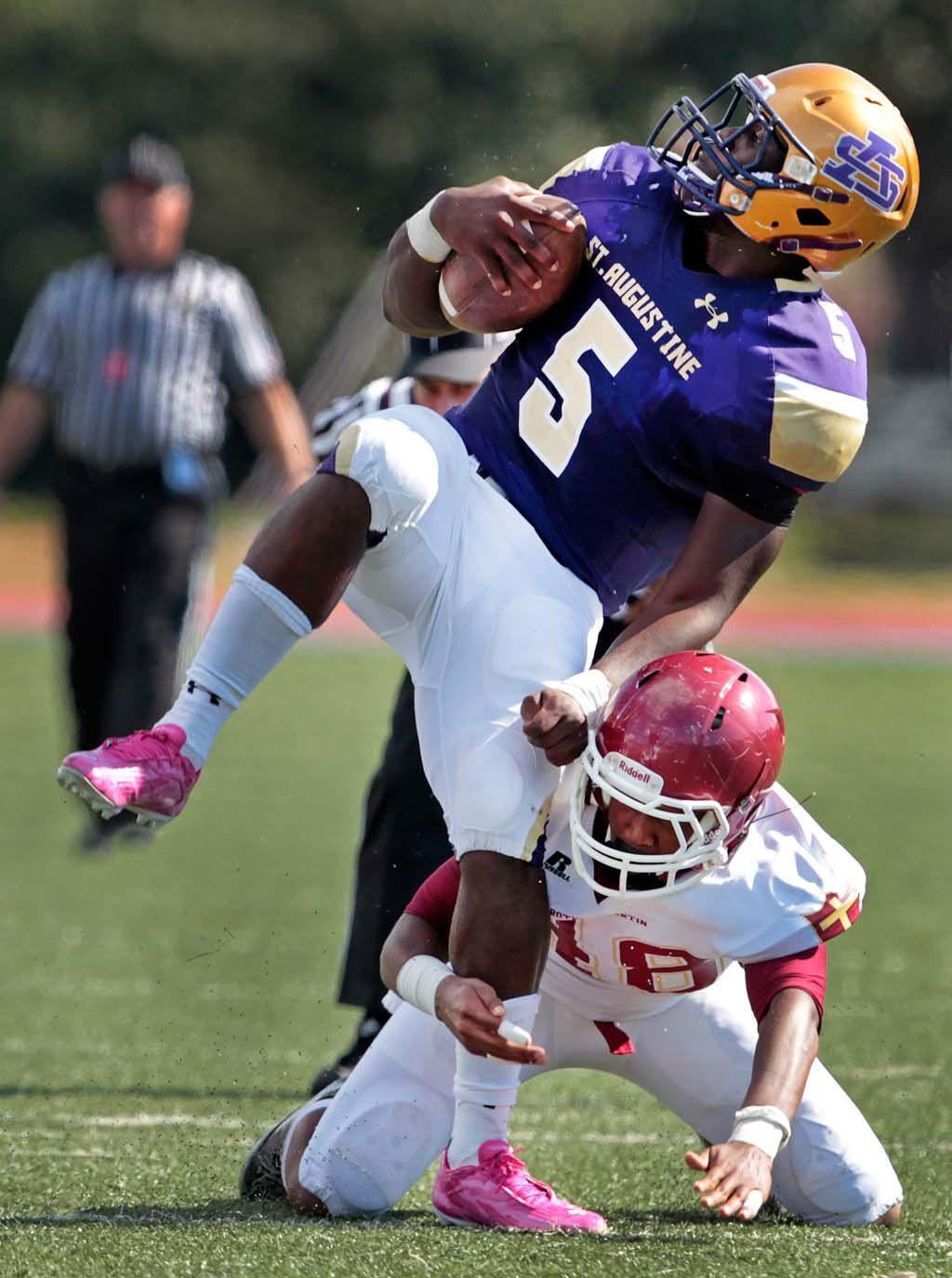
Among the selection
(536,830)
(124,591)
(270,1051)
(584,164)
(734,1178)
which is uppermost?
(584,164)

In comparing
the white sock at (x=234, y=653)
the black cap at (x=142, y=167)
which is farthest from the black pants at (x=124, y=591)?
the white sock at (x=234, y=653)

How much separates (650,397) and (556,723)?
537mm

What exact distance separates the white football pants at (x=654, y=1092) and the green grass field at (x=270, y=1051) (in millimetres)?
78

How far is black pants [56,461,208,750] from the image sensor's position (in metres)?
7.11

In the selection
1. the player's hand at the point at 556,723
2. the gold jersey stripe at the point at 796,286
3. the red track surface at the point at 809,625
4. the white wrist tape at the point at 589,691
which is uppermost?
the gold jersey stripe at the point at 796,286

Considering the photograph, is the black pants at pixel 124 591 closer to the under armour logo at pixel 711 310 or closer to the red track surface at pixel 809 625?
the under armour logo at pixel 711 310

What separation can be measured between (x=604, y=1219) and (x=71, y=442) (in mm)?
5174

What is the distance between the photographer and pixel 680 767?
2648 millimetres

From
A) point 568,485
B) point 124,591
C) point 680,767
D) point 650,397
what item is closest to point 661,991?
point 680,767

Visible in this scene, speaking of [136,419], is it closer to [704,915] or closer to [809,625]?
[704,915]

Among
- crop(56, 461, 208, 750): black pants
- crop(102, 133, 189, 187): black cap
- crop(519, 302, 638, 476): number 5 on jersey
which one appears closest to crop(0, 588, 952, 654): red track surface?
crop(102, 133, 189, 187): black cap

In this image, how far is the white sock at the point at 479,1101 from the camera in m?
2.79

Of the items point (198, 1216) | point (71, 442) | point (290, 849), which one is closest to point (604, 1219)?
point (198, 1216)

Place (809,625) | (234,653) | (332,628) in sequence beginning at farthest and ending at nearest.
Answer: (809,625) → (332,628) → (234,653)
